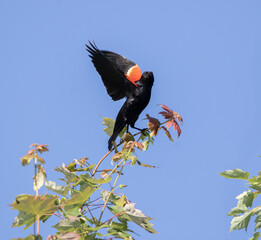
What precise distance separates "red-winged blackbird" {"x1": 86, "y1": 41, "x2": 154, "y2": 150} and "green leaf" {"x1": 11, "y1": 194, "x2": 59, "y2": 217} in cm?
168

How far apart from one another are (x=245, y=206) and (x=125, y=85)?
74.5 inches

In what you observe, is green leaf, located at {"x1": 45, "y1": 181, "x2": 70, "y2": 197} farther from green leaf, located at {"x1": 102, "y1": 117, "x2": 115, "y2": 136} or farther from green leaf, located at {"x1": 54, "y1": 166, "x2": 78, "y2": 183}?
green leaf, located at {"x1": 102, "y1": 117, "x2": 115, "y2": 136}

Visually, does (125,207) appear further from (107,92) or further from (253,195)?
(107,92)

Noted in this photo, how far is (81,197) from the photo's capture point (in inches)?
87.5

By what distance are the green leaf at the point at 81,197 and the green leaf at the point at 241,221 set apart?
0.83 metres

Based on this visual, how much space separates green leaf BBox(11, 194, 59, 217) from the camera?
1770mm

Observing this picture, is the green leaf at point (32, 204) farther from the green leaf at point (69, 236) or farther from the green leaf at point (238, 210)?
the green leaf at point (238, 210)

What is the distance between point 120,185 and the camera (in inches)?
99.4

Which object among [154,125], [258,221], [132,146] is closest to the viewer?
[258,221]

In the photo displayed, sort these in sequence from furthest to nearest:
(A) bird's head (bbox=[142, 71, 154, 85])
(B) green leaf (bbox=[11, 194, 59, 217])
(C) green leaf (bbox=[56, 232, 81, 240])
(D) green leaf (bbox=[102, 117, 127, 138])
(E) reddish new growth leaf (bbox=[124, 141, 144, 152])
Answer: (A) bird's head (bbox=[142, 71, 154, 85]), (D) green leaf (bbox=[102, 117, 127, 138]), (E) reddish new growth leaf (bbox=[124, 141, 144, 152]), (C) green leaf (bbox=[56, 232, 81, 240]), (B) green leaf (bbox=[11, 194, 59, 217])

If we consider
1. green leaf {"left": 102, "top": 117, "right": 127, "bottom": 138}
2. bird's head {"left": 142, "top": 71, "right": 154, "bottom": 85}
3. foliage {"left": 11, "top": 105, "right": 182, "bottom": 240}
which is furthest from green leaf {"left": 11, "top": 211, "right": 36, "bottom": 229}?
bird's head {"left": 142, "top": 71, "right": 154, "bottom": 85}

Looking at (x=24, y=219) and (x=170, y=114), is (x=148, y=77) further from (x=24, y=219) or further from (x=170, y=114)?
(x=24, y=219)

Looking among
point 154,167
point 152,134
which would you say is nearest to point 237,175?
point 154,167

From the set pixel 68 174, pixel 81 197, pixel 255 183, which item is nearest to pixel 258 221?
pixel 255 183
